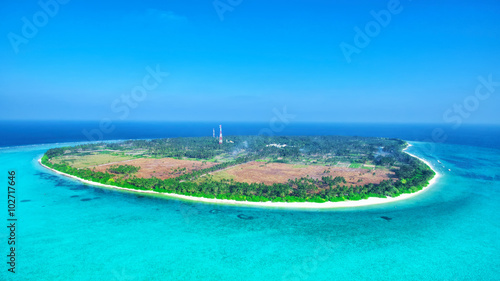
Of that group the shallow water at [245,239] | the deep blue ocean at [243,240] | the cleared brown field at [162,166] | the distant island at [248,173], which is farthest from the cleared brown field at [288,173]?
the deep blue ocean at [243,240]

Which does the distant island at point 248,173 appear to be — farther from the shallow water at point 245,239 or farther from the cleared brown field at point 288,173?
the shallow water at point 245,239

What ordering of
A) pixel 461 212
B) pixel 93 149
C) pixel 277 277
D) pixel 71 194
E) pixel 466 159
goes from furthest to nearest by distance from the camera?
pixel 93 149 → pixel 466 159 → pixel 71 194 → pixel 461 212 → pixel 277 277

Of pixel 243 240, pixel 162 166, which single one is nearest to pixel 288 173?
pixel 162 166

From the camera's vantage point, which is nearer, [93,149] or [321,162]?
[321,162]

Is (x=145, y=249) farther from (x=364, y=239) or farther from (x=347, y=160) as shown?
(x=347, y=160)

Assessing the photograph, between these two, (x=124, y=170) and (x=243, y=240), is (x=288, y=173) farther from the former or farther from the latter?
(x=124, y=170)

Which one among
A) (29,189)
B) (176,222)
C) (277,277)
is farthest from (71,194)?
(277,277)

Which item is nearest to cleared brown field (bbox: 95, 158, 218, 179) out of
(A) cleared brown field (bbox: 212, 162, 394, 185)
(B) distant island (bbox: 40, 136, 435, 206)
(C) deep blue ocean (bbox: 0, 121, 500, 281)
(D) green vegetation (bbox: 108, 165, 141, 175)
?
(B) distant island (bbox: 40, 136, 435, 206)
